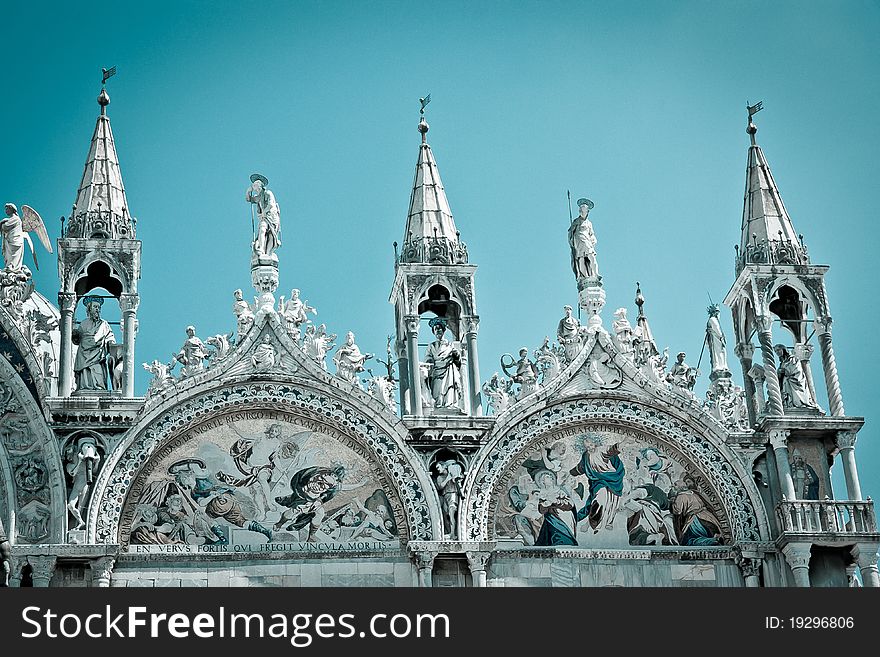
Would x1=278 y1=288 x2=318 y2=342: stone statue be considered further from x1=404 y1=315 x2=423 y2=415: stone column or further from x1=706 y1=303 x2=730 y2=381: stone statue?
x1=706 y1=303 x2=730 y2=381: stone statue

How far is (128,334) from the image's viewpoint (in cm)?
2316

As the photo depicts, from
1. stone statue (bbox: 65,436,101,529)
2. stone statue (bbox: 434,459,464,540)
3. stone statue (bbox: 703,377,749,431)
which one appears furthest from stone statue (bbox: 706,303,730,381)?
stone statue (bbox: 65,436,101,529)

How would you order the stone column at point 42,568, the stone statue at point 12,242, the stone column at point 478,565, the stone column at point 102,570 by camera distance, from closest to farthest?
the stone column at point 42,568 → the stone column at point 102,570 → the stone column at point 478,565 → the stone statue at point 12,242

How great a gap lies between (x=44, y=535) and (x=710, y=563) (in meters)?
6.91

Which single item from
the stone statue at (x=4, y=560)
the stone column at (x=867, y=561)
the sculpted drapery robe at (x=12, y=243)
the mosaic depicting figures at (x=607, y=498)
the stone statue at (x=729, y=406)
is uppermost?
the sculpted drapery robe at (x=12, y=243)

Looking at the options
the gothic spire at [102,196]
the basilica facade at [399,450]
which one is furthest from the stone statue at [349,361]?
the gothic spire at [102,196]

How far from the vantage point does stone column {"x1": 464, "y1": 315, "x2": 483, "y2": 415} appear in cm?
2342

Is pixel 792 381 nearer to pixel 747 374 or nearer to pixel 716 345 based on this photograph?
pixel 747 374

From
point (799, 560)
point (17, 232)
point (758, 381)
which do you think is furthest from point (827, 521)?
point (17, 232)

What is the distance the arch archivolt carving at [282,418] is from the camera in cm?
2258

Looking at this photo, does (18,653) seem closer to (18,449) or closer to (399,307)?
(18,449)

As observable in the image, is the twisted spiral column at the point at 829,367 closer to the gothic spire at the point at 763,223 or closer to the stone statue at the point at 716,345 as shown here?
the gothic spire at the point at 763,223

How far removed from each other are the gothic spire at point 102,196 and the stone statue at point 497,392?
4.13 meters

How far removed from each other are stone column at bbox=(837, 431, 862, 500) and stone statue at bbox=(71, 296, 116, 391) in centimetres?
780
